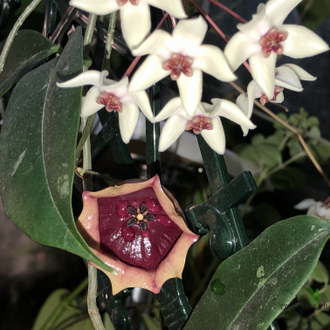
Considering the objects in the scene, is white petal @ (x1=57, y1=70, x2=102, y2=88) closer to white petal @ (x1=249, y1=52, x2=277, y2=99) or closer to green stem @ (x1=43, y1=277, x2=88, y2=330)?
white petal @ (x1=249, y1=52, x2=277, y2=99)

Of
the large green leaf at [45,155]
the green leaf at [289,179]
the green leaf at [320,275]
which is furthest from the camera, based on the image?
the green leaf at [289,179]

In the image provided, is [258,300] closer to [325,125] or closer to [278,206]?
[278,206]

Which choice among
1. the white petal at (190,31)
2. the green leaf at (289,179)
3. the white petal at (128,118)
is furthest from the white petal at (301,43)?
the green leaf at (289,179)

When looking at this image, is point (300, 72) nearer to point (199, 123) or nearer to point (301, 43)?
point (301, 43)

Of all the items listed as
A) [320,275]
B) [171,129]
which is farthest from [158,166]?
[320,275]

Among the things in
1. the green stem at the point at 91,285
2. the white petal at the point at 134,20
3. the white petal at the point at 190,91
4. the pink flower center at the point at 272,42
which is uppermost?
the pink flower center at the point at 272,42

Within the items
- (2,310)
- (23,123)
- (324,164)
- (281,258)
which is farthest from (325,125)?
(2,310)

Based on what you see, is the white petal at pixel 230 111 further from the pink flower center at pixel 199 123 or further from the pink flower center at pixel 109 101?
the pink flower center at pixel 109 101
